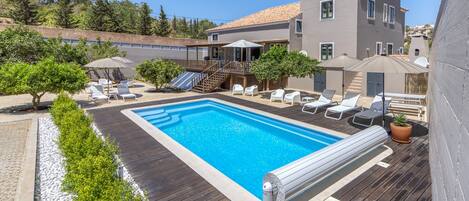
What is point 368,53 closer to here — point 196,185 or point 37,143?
point 196,185

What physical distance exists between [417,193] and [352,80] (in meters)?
16.1

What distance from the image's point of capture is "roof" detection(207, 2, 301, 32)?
920 inches

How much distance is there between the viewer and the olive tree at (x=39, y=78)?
1204 centimetres

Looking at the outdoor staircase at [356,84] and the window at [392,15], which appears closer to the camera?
the outdoor staircase at [356,84]

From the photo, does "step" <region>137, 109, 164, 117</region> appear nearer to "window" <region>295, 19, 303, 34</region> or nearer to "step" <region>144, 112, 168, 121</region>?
"step" <region>144, 112, 168, 121</region>

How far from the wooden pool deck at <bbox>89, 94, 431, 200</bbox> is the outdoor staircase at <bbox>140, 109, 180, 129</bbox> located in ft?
9.38

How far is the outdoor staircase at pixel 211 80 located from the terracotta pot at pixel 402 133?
1407cm

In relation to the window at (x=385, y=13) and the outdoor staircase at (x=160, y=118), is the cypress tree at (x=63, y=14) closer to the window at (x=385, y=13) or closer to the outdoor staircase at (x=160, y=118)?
the outdoor staircase at (x=160, y=118)

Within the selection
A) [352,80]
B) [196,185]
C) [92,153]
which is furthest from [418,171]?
[352,80]

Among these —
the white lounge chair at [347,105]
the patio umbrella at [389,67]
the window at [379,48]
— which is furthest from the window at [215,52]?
the patio umbrella at [389,67]

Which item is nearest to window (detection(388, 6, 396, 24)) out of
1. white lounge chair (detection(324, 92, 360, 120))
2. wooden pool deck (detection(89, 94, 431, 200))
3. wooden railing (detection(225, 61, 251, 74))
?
wooden railing (detection(225, 61, 251, 74))

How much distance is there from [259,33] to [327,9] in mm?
6748

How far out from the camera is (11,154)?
7680 mm

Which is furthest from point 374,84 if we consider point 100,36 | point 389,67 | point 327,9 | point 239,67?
point 100,36
